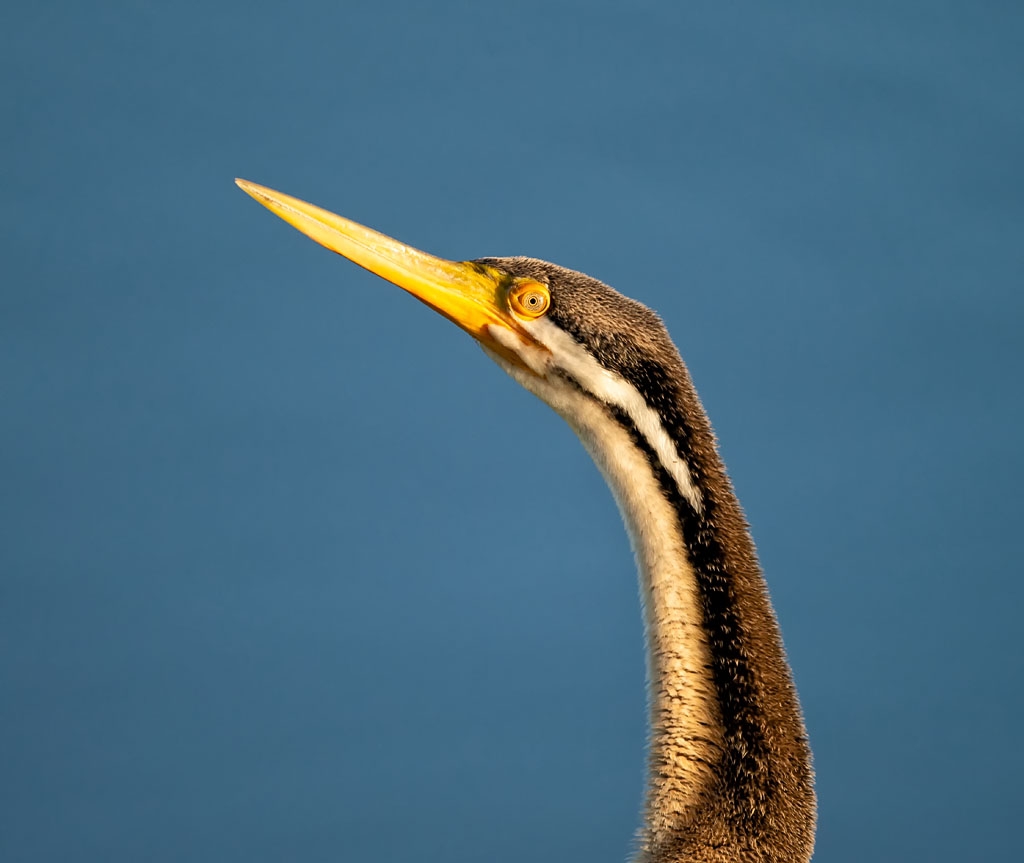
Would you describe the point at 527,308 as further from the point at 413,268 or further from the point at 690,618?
the point at 690,618

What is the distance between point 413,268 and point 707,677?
1.31 metres

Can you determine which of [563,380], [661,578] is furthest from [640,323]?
[661,578]

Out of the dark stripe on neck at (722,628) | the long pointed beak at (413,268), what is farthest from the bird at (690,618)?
the long pointed beak at (413,268)

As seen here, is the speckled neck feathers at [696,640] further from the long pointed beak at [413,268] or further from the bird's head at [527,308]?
the long pointed beak at [413,268]

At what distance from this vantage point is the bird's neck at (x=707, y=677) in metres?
3.67

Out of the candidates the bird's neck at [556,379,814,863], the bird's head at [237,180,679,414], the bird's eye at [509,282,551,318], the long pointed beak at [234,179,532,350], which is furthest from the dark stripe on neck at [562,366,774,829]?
the long pointed beak at [234,179,532,350]

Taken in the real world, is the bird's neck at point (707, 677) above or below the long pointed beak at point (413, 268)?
below

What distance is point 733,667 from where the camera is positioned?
3697 mm

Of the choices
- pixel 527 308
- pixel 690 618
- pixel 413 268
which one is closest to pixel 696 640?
pixel 690 618

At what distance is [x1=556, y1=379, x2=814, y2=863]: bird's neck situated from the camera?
367 cm

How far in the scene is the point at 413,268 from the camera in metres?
4.23

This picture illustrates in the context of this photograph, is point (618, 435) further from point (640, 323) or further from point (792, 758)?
point (792, 758)

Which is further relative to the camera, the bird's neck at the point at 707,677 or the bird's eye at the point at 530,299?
the bird's eye at the point at 530,299

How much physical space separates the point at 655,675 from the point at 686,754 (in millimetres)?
194
